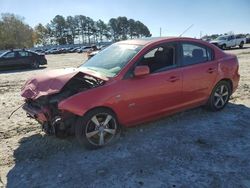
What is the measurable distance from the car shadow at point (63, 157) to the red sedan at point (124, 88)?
27cm

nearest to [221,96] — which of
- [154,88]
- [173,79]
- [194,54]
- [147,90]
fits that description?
[194,54]

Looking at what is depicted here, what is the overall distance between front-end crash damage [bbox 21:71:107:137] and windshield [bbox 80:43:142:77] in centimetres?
33

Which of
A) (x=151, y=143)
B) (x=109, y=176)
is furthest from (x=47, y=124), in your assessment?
(x=151, y=143)

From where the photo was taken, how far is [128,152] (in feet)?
15.6

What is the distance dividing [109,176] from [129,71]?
1.80m

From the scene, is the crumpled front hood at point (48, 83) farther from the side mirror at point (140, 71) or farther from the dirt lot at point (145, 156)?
the dirt lot at point (145, 156)

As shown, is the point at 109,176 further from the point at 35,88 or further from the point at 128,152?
the point at 35,88

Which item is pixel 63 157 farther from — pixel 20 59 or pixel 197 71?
pixel 20 59

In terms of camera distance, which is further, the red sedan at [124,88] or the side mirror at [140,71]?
the side mirror at [140,71]

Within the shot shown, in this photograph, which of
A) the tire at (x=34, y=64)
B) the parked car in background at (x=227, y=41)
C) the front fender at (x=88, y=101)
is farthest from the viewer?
the parked car in background at (x=227, y=41)

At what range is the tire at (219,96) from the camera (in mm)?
6375

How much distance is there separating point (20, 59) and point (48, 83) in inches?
685

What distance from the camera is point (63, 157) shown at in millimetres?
4668

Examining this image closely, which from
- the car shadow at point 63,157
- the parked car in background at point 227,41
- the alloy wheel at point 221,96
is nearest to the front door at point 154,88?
the car shadow at point 63,157
